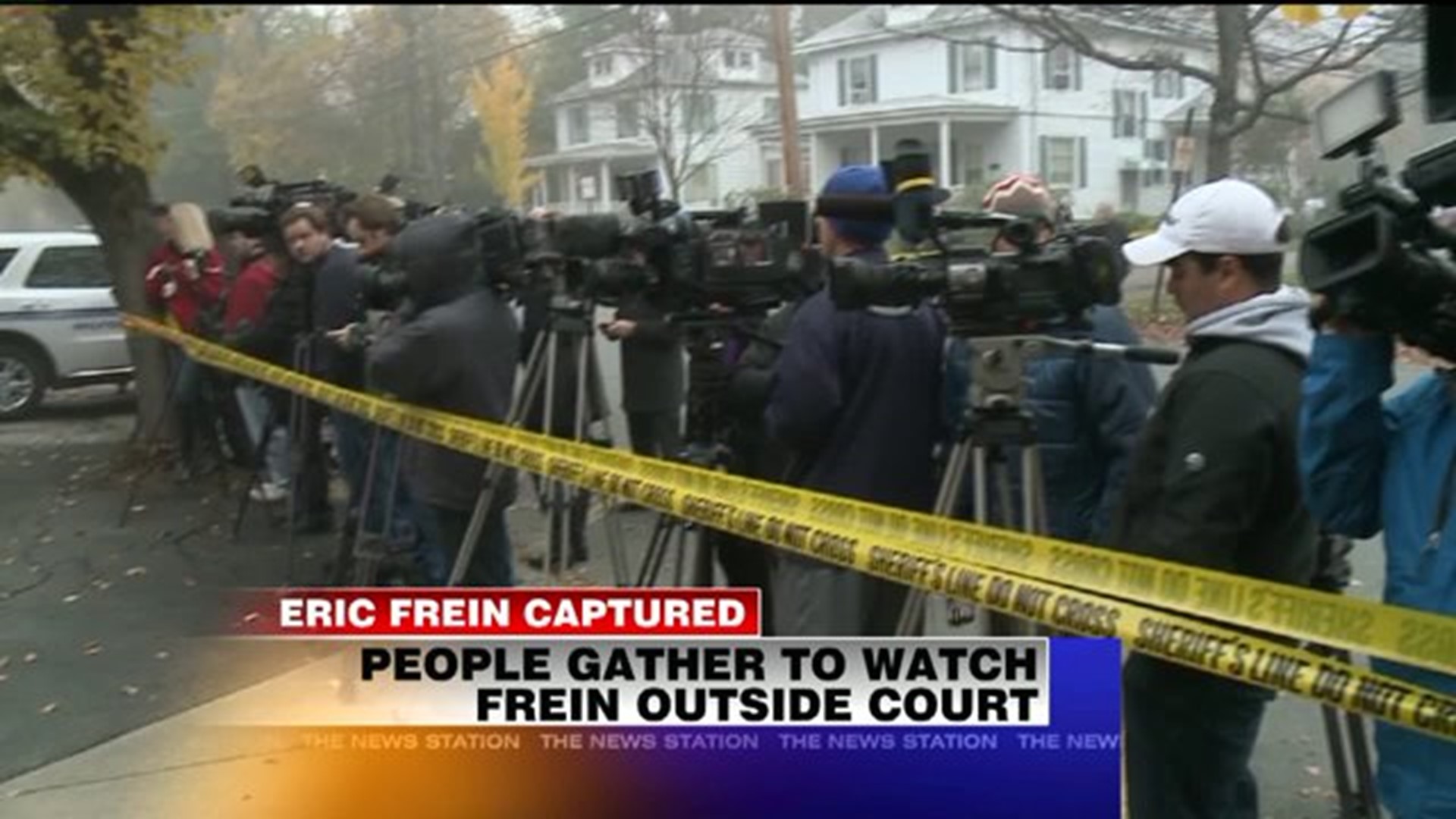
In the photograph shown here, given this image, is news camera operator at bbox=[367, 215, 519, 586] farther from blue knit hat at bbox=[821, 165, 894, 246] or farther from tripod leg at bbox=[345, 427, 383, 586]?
blue knit hat at bbox=[821, 165, 894, 246]

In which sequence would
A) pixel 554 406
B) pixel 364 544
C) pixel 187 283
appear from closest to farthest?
pixel 364 544 → pixel 554 406 → pixel 187 283

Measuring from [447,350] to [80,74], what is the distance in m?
4.31

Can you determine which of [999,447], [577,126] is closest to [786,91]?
[577,126]

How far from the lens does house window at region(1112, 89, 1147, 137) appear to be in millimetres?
31703

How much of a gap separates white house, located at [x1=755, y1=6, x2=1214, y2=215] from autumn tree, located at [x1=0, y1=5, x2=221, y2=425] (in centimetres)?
2301

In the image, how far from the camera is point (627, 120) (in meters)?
30.8

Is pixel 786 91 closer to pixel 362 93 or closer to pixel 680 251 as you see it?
pixel 362 93

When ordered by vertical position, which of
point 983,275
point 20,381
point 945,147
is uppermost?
point 945,147

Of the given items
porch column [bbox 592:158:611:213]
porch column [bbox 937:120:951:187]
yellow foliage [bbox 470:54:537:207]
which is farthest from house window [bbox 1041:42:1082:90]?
yellow foliage [bbox 470:54:537:207]

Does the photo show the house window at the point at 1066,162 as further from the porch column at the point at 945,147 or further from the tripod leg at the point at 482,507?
the tripod leg at the point at 482,507

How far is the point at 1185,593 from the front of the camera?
2.31 m

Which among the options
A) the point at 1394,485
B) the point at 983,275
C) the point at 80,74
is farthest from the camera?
the point at 80,74

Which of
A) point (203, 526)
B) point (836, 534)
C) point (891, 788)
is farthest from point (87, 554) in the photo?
point (891, 788)

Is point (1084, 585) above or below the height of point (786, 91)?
below
